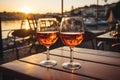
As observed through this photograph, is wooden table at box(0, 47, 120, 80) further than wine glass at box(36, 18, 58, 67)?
No

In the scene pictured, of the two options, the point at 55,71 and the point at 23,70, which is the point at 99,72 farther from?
the point at 23,70

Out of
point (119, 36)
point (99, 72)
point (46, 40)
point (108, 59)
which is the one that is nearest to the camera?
point (99, 72)

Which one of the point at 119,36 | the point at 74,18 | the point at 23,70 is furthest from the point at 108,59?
the point at 119,36

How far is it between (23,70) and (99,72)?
14.7 inches

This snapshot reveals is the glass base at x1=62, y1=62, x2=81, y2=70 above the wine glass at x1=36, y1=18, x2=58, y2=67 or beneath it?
beneath

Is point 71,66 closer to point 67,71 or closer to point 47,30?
point 67,71

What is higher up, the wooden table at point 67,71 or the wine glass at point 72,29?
the wine glass at point 72,29

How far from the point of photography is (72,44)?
990 mm

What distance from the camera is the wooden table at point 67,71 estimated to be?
2.84 ft

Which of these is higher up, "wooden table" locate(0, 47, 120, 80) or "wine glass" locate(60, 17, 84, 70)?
"wine glass" locate(60, 17, 84, 70)

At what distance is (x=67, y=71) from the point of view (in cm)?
93

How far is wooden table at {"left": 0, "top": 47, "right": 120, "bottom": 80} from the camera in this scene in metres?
0.87

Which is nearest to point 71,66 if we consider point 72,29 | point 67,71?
point 67,71

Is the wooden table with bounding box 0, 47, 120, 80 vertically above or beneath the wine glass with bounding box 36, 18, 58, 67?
beneath
